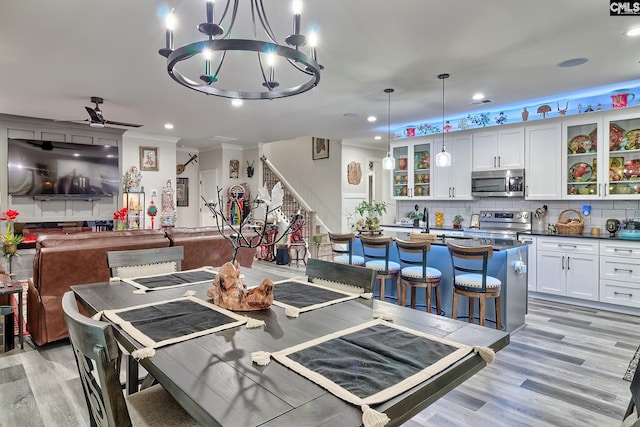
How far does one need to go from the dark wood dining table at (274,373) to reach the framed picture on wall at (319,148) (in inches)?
300

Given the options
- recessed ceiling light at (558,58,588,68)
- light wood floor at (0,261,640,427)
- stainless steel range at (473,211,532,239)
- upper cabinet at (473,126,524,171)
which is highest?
recessed ceiling light at (558,58,588,68)

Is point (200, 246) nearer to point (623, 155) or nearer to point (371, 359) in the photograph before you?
point (371, 359)

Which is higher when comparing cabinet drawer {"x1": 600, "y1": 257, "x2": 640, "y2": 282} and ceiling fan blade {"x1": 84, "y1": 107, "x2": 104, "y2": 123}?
ceiling fan blade {"x1": 84, "y1": 107, "x2": 104, "y2": 123}

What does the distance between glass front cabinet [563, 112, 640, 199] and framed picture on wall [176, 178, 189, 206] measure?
343 inches

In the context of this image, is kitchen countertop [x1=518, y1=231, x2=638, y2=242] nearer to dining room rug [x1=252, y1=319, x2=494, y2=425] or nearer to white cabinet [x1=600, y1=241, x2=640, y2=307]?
white cabinet [x1=600, y1=241, x2=640, y2=307]

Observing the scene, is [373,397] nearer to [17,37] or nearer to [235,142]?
[17,37]

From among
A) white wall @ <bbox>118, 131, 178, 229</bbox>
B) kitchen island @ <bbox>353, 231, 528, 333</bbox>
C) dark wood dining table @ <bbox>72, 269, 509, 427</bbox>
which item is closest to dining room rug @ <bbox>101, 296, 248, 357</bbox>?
dark wood dining table @ <bbox>72, 269, 509, 427</bbox>

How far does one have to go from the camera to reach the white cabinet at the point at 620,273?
439 centimetres

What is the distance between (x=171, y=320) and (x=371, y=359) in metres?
0.92

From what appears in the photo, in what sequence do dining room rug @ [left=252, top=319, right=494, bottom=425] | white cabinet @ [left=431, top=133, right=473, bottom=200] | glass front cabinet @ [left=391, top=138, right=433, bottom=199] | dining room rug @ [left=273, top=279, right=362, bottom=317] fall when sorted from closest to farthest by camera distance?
1. dining room rug @ [left=252, top=319, right=494, bottom=425]
2. dining room rug @ [left=273, top=279, right=362, bottom=317]
3. white cabinet @ [left=431, top=133, right=473, bottom=200]
4. glass front cabinet @ [left=391, top=138, right=433, bottom=199]

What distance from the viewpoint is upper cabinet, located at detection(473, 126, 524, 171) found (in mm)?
5652

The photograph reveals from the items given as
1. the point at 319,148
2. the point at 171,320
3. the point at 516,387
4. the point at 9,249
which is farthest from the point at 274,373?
the point at 319,148

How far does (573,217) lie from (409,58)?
363 centimetres

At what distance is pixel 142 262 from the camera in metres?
2.69
